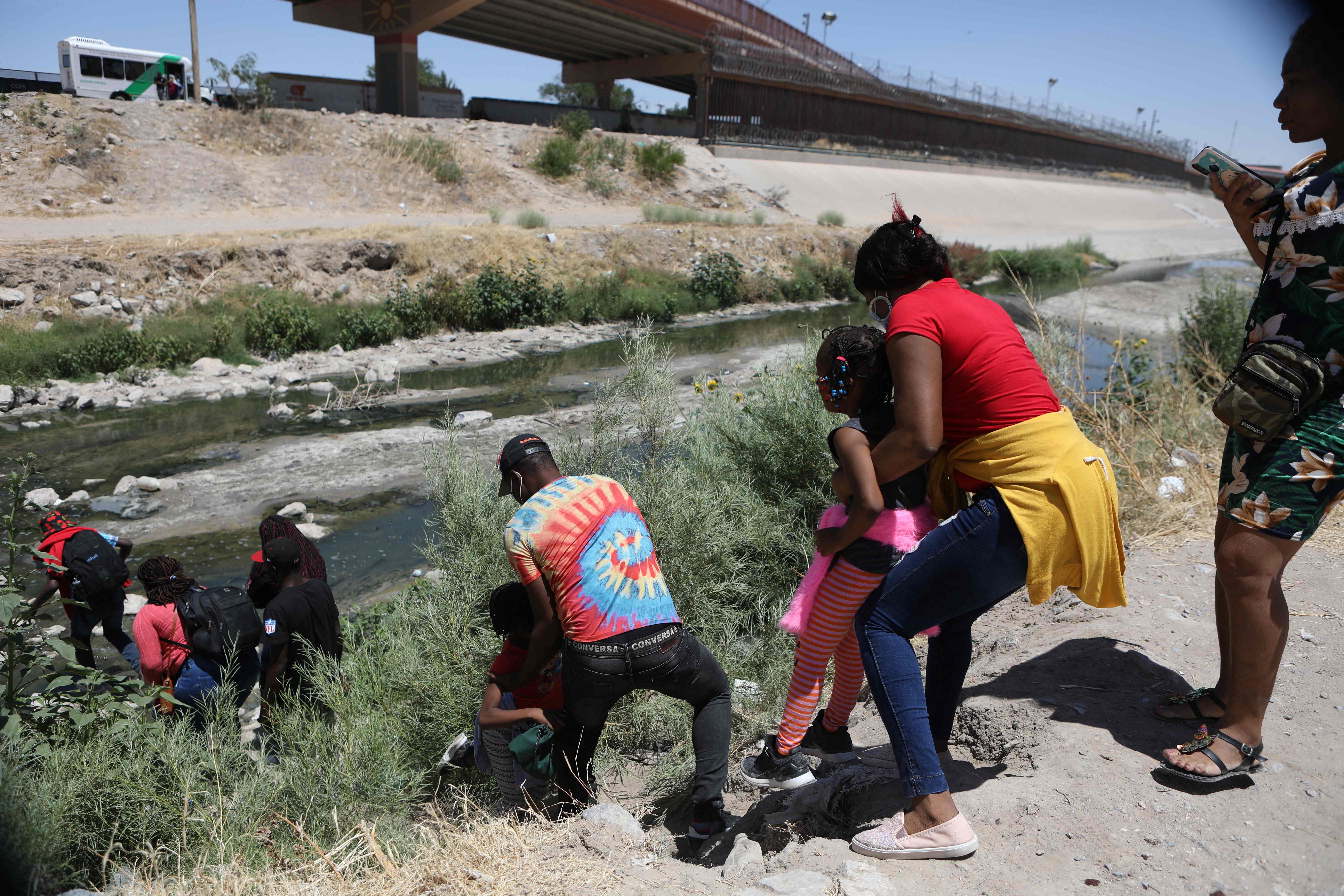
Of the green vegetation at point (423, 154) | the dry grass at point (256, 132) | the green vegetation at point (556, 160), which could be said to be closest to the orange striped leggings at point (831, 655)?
the dry grass at point (256, 132)

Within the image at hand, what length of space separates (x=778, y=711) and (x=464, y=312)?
1486 cm

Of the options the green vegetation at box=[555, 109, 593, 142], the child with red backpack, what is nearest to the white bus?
the green vegetation at box=[555, 109, 593, 142]

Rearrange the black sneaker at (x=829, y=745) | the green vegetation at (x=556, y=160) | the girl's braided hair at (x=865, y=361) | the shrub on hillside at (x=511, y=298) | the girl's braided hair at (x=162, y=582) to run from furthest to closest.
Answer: the green vegetation at (x=556, y=160), the shrub on hillside at (x=511, y=298), the girl's braided hair at (x=162, y=582), the black sneaker at (x=829, y=745), the girl's braided hair at (x=865, y=361)

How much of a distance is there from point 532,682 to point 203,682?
2.14 m

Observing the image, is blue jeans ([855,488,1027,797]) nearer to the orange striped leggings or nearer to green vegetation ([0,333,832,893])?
the orange striped leggings

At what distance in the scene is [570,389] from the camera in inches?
542

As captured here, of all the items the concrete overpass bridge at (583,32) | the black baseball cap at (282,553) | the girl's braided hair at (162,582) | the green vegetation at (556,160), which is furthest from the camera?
the concrete overpass bridge at (583,32)

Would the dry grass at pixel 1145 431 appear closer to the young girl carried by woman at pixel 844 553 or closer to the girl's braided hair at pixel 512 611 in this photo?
the young girl carried by woman at pixel 844 553

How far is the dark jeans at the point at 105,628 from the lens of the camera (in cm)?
506

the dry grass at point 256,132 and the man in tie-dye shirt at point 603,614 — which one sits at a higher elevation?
the dry grass at point 256,132

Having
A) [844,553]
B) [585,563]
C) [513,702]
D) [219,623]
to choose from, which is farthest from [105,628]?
[844,553]

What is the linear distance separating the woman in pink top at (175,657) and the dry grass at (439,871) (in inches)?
60.8

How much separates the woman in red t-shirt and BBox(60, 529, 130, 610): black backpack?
14.8 feet

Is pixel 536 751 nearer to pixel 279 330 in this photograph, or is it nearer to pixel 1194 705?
pixel 1194 705
